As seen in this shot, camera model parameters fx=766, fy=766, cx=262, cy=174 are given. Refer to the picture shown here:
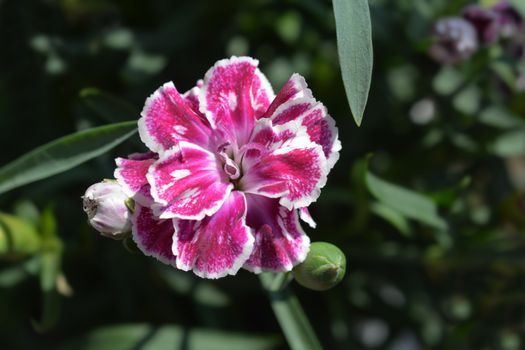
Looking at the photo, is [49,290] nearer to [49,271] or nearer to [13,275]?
[49,271]

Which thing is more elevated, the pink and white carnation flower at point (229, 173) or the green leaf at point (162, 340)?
the pink and white carnation flower at point (229, 173)

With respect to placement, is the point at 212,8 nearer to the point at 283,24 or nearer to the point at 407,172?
the point at 283,24

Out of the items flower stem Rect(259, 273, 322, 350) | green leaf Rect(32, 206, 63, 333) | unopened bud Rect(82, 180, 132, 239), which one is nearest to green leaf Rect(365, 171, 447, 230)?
flower stem Rect(259, 273, 322, 350)

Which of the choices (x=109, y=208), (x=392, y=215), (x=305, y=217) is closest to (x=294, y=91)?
(x=305, y=217)

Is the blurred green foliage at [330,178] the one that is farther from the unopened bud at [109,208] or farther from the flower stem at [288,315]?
the unopened bud at [109,208]

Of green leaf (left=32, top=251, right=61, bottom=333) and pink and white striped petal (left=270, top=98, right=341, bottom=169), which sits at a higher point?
pink and white striped petal (left=270, top=98, right=341, bottom=169)

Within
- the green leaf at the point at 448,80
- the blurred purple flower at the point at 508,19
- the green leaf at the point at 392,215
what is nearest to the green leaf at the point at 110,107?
the green leaf at the point at 392,215

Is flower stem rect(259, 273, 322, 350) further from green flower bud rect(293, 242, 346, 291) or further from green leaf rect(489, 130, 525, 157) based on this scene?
green leaf rect(489, 130, 525, 157)
